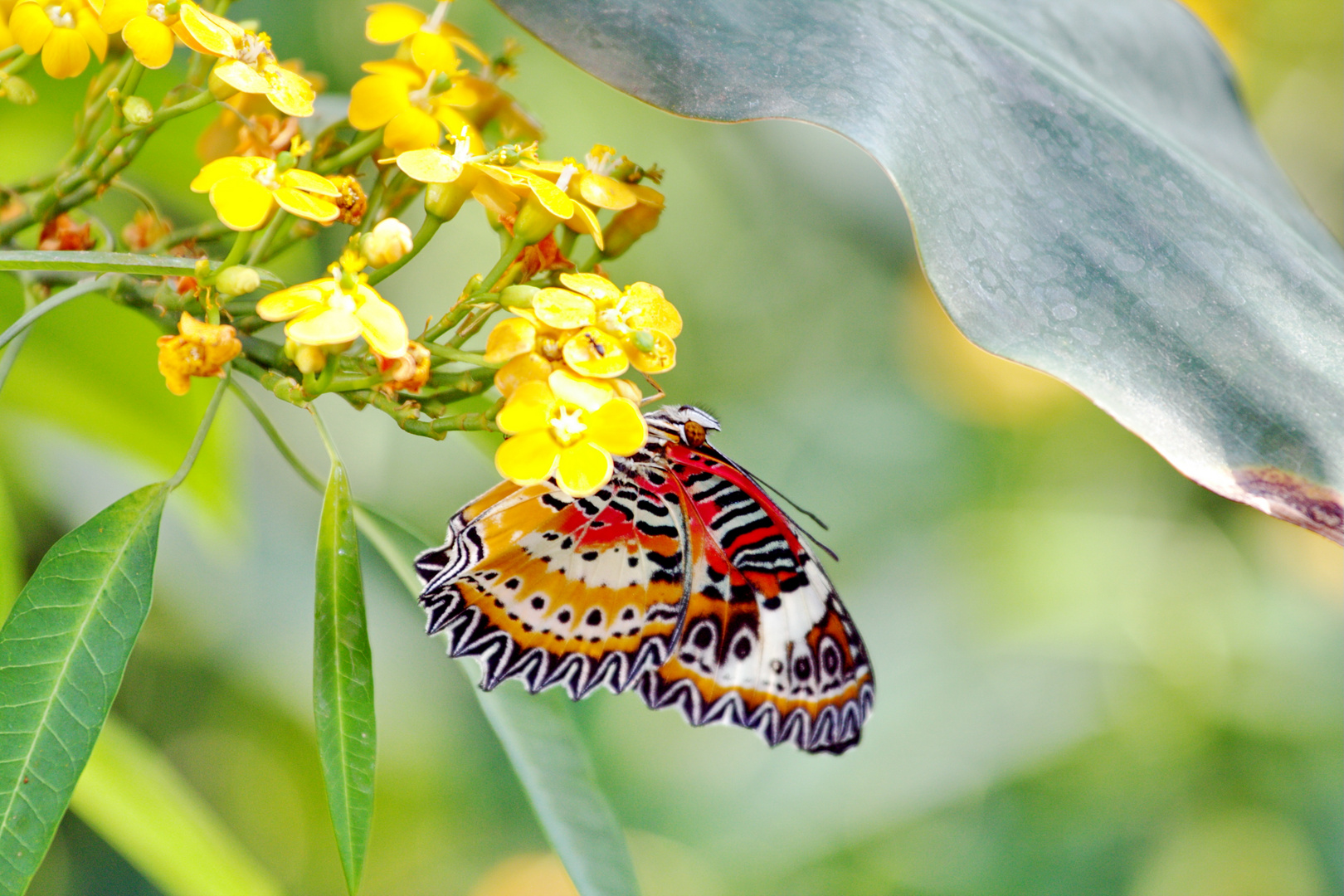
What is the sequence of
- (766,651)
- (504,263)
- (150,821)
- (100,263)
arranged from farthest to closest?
(150,821) < (766,651) < (504,263) < (100,263)

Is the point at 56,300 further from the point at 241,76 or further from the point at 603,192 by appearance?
the point at 603,192

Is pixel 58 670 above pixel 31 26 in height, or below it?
below

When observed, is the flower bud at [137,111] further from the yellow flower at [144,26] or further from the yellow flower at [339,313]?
the yellow flower at [339,313]

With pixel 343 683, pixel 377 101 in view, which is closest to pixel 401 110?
pixel 377 101

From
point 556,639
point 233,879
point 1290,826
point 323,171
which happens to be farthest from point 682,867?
point 323,171

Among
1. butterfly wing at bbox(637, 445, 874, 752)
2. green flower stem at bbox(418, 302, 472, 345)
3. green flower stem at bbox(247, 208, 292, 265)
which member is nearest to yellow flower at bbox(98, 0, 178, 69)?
green flower stem at bbox(247, 208, 292, 265)

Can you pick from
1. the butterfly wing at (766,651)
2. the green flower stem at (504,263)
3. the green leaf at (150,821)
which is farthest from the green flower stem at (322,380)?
the green leaf at (150,821)

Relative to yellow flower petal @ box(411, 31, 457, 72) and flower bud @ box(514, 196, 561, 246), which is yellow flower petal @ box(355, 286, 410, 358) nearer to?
flower bud @ box(514, 196, 561, 246)
